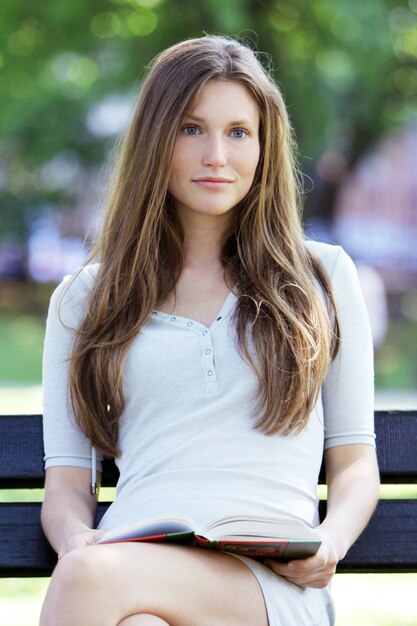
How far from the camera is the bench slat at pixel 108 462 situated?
305cm

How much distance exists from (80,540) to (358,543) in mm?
792

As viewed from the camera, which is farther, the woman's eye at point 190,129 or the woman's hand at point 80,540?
the woman's eye at point 190,129

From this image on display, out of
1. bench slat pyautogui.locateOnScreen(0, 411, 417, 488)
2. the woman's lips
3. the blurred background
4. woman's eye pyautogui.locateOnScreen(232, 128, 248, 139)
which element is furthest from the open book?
the blurred background

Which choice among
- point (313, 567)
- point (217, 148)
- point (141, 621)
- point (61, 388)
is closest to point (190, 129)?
point (217, 148)

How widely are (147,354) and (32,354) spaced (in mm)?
11897

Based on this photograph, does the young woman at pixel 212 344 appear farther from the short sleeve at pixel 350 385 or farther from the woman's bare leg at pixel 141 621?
the woman's bare leg at pixel 141 621

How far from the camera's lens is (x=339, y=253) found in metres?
2.99

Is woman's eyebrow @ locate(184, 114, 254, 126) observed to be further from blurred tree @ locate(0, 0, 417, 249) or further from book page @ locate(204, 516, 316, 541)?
blurred tree @ locate(0, 0, 417, 249)

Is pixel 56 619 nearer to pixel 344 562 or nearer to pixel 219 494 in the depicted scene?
pixel 219 494

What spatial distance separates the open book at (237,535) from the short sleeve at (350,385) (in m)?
0.51

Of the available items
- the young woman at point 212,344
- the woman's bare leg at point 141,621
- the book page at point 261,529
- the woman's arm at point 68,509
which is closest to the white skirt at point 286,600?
the young woman at point 212,344

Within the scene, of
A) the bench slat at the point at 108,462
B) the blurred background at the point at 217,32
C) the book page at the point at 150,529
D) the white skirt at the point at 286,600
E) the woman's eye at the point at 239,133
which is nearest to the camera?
the book page at the point at 150,529

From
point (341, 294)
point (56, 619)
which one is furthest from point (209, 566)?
point (341, 294)

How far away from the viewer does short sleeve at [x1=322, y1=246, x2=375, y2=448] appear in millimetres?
2867
